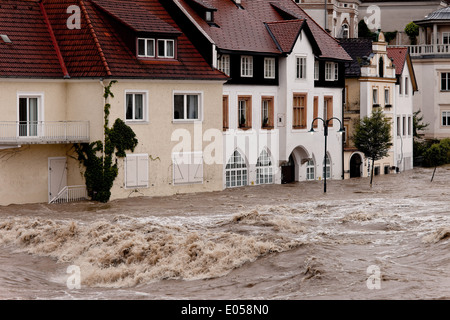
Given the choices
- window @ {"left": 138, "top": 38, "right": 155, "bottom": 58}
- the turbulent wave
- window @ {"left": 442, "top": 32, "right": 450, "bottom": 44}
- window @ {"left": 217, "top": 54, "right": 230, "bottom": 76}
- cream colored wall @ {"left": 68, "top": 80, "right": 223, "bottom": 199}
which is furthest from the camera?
window @ {"left": 442, "top": 32, "right": 450, "bottom": 44}

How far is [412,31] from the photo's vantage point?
91.7 metres

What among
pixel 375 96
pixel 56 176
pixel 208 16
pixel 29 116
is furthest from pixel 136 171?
pixel 375 96

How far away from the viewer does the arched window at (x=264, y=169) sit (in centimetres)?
5481

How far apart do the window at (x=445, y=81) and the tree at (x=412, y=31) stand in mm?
10683

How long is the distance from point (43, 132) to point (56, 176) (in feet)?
7.46

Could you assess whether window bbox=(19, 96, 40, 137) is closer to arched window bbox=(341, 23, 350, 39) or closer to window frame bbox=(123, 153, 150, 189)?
window frame bbox=(123, 153, 150, 189)

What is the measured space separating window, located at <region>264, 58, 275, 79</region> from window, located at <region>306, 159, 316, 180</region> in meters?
6.28

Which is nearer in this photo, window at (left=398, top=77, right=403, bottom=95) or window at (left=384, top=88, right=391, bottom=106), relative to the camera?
window at (left=384, top=88, right=391, bottom=106)

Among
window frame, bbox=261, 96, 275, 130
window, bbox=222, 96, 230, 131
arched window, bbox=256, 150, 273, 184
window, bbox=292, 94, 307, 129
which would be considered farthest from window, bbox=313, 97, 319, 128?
window, bbox=222, 96, 230, 131

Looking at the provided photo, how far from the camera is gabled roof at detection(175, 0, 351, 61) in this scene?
5281 cm

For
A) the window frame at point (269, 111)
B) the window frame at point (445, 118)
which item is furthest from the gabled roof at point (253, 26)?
the window frame at point (445, 118)

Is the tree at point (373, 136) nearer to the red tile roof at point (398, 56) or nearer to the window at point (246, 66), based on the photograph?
the red tile roof at point (398, 56)
